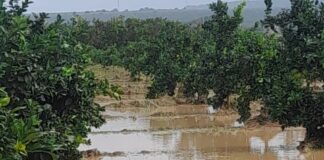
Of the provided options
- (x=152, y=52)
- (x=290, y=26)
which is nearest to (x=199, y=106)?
(x=152, y=52)

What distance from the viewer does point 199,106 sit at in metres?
29.6

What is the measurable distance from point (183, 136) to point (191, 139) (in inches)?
27.9

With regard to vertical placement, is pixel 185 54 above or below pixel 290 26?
below

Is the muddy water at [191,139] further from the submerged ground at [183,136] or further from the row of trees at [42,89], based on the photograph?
the row of trees at [42,89]

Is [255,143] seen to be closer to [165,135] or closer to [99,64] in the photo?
[165,135]

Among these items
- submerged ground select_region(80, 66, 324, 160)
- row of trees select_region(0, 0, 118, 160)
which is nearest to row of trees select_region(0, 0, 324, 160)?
row of trees select_region(0, 0, 118, 160)

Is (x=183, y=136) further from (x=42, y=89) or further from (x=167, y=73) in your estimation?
(x=42, y=89)

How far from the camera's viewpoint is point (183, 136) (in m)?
21.2

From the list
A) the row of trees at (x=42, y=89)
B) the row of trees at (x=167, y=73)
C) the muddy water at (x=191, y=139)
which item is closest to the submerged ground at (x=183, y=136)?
the muddy water at (x=191, y=139)

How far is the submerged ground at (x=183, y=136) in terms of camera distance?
1750 centimetres

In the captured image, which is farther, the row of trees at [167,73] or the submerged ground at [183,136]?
the submerged ground at [183,136]

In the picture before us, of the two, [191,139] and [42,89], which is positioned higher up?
[42,89]

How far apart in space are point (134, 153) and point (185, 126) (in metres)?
5.79

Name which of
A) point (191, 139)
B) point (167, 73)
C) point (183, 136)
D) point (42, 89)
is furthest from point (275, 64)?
point (167, 73)
